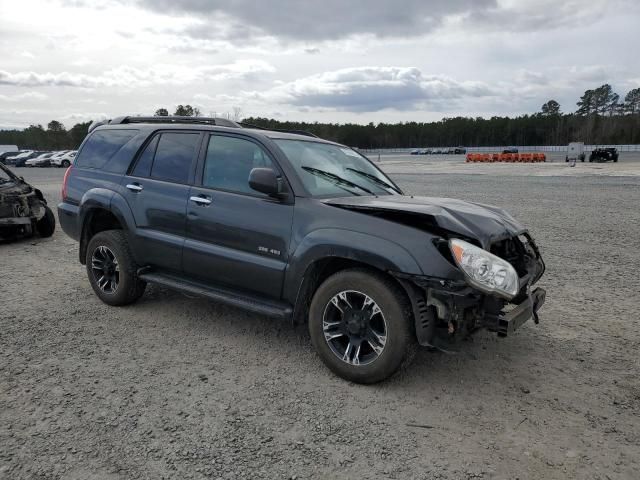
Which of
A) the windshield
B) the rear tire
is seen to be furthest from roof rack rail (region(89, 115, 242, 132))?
the rear tire

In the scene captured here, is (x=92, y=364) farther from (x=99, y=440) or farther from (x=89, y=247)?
(x=89, y=247)

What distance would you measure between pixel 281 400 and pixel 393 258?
47.6 inches

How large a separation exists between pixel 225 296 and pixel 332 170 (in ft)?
4.69

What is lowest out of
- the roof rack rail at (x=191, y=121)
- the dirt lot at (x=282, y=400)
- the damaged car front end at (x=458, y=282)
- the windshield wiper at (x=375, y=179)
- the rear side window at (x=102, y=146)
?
the dirt lot at (x=282, y=400)

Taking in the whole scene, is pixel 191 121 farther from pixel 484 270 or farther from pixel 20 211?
pixel 20 211

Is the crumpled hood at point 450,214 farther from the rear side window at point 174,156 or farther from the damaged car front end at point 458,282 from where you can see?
the rear side window at point 174,156

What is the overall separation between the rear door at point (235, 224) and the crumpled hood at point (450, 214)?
0.53 meters

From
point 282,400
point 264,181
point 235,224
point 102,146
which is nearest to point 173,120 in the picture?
point 102,146

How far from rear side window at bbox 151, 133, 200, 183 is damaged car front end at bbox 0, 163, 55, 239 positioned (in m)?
4.87

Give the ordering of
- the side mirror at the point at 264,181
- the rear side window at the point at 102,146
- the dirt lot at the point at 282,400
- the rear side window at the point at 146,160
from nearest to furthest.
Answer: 1. the dirt lot at the point at 282,400
2. the side mirror at the point at 264,181
3. the rear side window at the point at 146,160
4. the rear side window at the point at 102,146

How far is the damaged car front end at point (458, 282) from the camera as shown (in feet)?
10.6

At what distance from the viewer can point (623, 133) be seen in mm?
115750

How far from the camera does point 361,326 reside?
11.5ft

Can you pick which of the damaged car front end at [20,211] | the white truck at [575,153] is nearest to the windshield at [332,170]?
the damaged car front end at [20,211]
